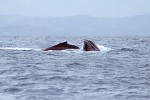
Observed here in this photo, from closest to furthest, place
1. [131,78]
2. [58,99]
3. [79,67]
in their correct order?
[58,99], [131,78], [79,67]

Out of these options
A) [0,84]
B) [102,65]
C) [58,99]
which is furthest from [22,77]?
[102,65]

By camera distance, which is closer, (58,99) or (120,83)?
(58,99)

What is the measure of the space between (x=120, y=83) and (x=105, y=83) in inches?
26.5

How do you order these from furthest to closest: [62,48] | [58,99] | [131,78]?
[62,48] < [131,78] < [58,99]

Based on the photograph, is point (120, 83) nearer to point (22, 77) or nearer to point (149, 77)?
point (149, 77)

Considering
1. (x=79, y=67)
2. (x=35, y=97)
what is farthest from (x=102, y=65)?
(x=35, y=97)

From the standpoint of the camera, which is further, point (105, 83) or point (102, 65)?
point (102, 65)

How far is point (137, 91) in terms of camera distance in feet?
58.3

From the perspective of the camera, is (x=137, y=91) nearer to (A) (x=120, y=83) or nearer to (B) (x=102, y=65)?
(A) (x=120, y=83)

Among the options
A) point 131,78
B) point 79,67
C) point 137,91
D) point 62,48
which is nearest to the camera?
point 137,91

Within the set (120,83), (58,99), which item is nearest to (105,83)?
(120,83)

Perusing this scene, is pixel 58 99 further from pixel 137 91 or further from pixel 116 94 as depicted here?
pixel 137 91

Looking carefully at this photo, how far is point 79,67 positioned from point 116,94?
30.3 ft

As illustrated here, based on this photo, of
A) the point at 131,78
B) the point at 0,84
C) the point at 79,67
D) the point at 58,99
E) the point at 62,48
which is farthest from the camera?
the point at 62,48
